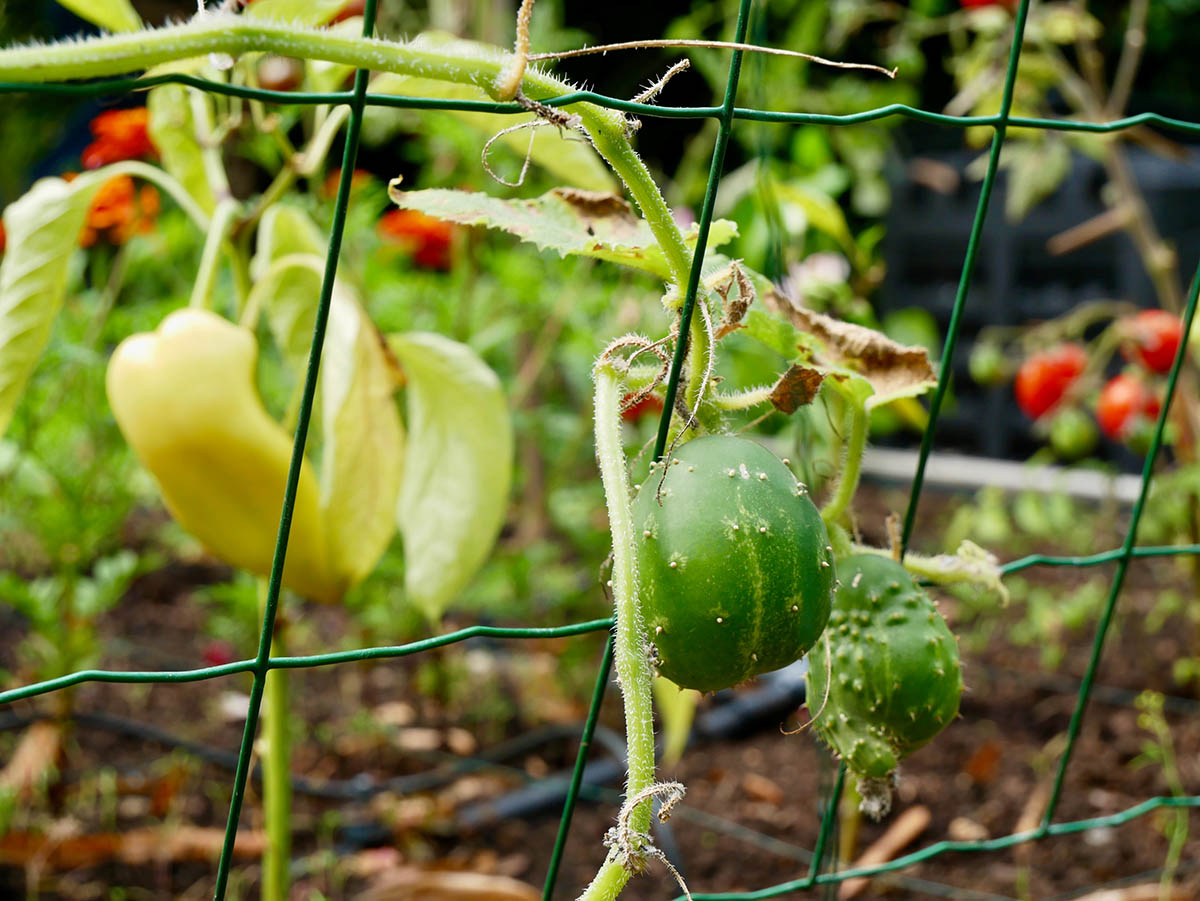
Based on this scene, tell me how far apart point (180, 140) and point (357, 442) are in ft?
1.24

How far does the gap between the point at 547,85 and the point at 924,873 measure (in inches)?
53.8

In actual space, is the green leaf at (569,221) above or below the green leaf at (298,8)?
below

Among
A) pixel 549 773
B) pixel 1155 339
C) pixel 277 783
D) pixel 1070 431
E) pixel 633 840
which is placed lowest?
pixel 549 773

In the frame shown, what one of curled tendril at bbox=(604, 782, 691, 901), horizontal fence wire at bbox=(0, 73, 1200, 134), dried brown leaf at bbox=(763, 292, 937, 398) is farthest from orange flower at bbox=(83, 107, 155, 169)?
curled tendril at bbox=(604, 782, 691, 901)

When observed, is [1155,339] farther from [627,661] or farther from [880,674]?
[627,661]

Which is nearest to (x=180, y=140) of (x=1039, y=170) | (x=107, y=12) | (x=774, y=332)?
(x=107, y=12)

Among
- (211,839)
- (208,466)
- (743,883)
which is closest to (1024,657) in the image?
(743,883)

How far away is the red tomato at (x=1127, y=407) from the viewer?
1.95 metres

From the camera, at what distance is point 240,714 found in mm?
1984

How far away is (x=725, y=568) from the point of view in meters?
0.56

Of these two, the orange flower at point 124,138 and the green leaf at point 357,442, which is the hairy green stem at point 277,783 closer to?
the green leaf at point 357,442

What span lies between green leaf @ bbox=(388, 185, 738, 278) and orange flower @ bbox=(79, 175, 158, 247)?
923 mm

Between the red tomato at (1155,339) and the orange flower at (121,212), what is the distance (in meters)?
1.55

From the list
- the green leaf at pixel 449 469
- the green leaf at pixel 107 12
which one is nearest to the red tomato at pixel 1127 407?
the green leaf at pixel 449 469
